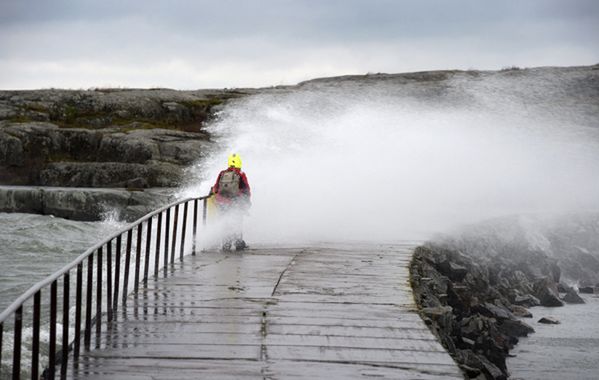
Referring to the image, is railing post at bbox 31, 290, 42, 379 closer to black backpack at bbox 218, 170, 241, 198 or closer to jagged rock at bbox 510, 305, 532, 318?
black backpack at bbox 218, 170, 241, 198

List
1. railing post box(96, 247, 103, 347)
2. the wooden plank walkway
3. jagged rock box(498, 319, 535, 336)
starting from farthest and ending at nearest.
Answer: jagged rock box(498, 319, 535, 336) → railing post box(96, 247, 103, 347) → the wooden plank walkway

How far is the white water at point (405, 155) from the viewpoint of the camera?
84.0ft

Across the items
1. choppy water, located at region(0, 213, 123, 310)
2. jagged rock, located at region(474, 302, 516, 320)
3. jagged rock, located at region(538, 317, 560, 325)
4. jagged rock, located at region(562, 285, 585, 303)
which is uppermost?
jagged rock, located at region(474, 302, 516, 320)

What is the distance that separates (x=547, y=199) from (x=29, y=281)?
69.2 ft

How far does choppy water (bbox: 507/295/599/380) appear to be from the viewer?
1376cm

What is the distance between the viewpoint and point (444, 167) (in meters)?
35.6

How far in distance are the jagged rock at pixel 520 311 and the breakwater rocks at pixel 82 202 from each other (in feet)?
49.0

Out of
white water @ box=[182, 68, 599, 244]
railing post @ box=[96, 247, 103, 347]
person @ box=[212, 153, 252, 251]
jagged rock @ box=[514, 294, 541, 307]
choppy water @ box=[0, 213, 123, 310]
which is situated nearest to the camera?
railing post @ box=[96, 247, 103, 347]

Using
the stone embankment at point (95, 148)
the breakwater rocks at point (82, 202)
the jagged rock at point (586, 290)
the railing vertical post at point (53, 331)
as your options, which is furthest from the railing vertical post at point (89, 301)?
the breakwater rocks at point (82, 202)

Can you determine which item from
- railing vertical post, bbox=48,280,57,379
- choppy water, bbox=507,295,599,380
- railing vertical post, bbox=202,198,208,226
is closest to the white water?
railing vertical post, bbox=202,198,208,226

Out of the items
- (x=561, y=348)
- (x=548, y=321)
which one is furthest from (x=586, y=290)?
(x=561, y=348)

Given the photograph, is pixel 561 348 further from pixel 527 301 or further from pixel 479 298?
pixel 527 301

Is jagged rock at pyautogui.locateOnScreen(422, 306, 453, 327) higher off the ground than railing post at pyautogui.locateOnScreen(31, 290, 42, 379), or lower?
lower

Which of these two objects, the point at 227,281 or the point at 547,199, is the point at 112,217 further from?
the point at 227,281
